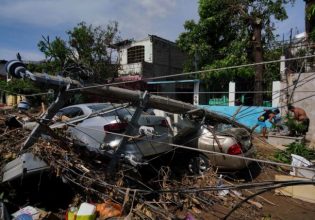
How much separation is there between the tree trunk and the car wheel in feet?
34.3

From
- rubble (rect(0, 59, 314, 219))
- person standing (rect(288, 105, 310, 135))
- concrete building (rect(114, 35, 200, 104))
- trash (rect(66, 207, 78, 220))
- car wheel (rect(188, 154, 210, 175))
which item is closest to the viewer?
trash (rect(66, 207, 78, 220))

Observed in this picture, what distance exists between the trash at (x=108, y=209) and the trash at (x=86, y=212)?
4.6 inches

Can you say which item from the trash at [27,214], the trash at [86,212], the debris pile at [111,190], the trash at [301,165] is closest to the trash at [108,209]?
the debris pile at [111,190]

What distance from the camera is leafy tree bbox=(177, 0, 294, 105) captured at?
18.4m

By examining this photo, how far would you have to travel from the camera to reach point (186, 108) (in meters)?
6.18

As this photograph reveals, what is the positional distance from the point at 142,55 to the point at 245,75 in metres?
10.6

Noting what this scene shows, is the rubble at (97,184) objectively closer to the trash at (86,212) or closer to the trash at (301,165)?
the trash at (86,212)

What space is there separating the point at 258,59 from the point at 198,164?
11.9 m

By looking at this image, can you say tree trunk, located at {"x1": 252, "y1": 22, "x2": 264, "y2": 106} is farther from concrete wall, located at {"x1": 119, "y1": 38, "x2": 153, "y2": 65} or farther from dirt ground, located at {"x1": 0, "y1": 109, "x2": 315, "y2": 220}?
dirt ground, located at {"x1": 0, "y1": 109, "x2": 315, "y2": 220}

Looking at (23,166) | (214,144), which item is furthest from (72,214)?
(214,144)

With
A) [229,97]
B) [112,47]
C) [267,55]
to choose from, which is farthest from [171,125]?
[112,47]

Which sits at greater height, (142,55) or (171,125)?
(142,55)

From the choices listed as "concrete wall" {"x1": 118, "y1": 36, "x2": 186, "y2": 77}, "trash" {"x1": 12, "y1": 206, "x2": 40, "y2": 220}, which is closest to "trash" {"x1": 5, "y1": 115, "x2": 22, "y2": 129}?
"trash" {"x1": 12, "y1": 206, "x2": 40, "y2": 220}

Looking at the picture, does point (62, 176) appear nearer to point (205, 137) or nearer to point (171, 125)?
point (171, 125)
